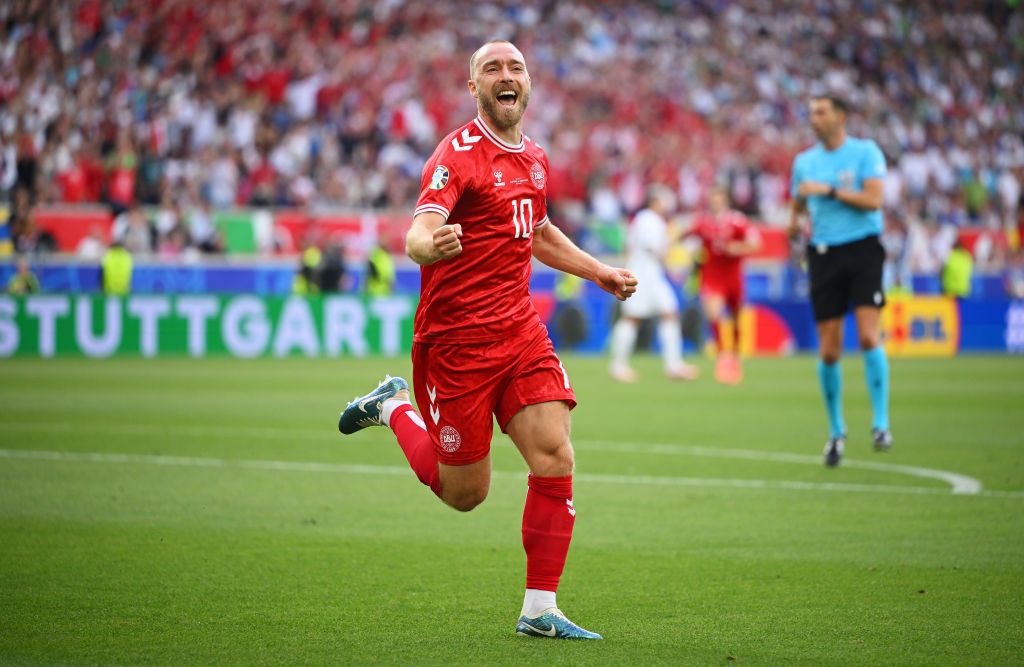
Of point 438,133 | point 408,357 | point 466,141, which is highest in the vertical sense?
point 438,133

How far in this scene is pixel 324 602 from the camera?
5590mm

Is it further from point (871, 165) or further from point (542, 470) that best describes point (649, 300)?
point (542, 470)

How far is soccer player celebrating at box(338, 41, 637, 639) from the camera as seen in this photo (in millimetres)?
5172

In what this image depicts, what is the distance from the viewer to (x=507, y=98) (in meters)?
5.27

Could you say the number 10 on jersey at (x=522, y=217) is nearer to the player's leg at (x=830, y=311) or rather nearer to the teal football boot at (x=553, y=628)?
the teal football boot at (x=553, y=628)

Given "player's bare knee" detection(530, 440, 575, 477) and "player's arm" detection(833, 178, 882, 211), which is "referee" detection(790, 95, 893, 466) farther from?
"player's bare knee" detection(530, 440, 575, 477)

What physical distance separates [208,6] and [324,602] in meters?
24.8

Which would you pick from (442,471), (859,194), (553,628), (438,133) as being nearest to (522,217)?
(442,471)

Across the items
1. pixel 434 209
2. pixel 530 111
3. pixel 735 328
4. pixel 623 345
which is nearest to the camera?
pixel 434 209

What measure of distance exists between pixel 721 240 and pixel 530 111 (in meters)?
12.7

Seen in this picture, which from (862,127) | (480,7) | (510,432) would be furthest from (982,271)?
(510,432)

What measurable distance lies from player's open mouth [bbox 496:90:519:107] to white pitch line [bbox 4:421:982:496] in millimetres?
4909

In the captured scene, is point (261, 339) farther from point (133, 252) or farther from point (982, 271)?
point (982, 271)

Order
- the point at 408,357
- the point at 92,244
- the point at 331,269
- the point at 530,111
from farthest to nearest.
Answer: the point at 530,111
the point at 331,269
the point at 92,244
the point at 408,357
